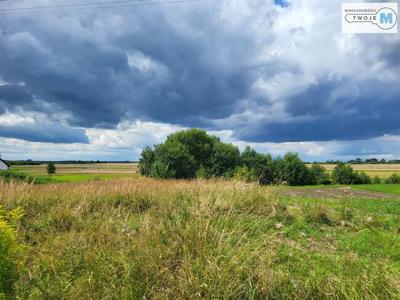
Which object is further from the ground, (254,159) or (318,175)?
(254,159)

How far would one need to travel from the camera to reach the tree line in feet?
92.7

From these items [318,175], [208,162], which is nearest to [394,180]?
[318,175]

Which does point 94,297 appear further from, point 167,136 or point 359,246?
point 167,136

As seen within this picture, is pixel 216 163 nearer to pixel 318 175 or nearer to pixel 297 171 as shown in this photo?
pixel 297 171

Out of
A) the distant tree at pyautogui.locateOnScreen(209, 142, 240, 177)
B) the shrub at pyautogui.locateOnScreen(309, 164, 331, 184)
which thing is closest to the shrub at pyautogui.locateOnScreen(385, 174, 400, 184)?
the shrub at pyautogui.locateOnScreen(309, 164, 331, 184)

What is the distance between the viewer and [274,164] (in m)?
43.1

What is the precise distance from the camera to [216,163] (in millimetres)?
36062

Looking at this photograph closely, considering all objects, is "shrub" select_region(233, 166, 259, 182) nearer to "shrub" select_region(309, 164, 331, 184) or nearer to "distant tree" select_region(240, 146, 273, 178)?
"distant tree" select_region(240, 146, 273, 178)

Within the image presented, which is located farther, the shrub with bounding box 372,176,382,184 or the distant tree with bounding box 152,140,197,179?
the shrub with bounding box 372,176,382,184

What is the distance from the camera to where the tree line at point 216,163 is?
28.3 meters

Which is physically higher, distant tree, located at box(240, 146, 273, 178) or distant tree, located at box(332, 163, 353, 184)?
distant tree, located at box(240, 146, 273, 178)

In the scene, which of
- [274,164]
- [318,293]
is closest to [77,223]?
[318,293]

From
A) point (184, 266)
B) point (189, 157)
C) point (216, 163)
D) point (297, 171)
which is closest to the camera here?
point (184, 266)

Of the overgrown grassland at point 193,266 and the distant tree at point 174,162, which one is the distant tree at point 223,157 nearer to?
the distant tree at point 174,162
